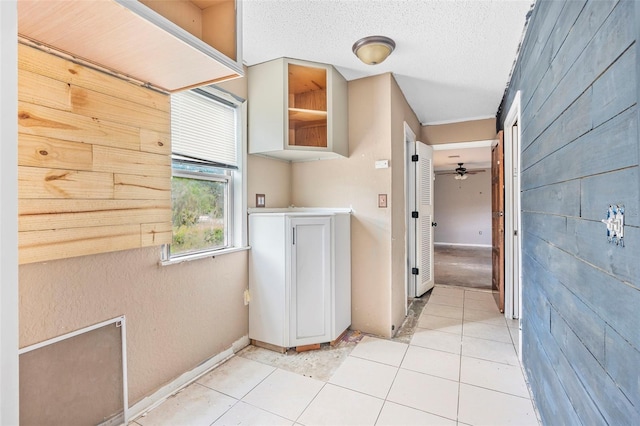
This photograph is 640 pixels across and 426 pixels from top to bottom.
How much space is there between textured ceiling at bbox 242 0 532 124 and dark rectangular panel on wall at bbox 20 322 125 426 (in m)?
2.01

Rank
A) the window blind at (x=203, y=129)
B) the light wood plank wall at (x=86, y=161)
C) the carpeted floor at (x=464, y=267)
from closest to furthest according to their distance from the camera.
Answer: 1. the light wood plank wall at (x=86, y=161)
2. the window blind at (x=203, y=129)
3. the carpeted floor at (x=464, y=267)

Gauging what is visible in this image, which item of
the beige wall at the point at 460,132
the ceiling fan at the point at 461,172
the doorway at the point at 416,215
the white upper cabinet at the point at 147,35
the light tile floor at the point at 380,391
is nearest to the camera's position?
the white upper cabinet at the point at 147,35

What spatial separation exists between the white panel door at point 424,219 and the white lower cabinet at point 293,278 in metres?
1.68

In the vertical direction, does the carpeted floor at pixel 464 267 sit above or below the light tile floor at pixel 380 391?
above

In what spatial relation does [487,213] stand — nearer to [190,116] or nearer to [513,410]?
[513,410]

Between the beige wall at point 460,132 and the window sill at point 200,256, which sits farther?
the beige wall at point 460,132

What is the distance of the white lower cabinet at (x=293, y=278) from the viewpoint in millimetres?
2293

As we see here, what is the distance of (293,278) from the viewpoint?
90.4 inches

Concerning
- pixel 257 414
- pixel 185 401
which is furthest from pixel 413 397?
pixel 185 401

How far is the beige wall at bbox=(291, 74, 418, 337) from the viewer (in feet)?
8.49

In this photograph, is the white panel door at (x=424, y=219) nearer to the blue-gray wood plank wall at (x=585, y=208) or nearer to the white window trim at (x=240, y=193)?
the blue-gray wood plank wall at (x=585, y=208)

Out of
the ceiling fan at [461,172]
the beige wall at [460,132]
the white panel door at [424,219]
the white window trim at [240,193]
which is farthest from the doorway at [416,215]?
the ceiling fan at [461,172]

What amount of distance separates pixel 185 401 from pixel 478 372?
6.45 feet

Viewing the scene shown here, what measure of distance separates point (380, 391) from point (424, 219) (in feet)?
8.27
